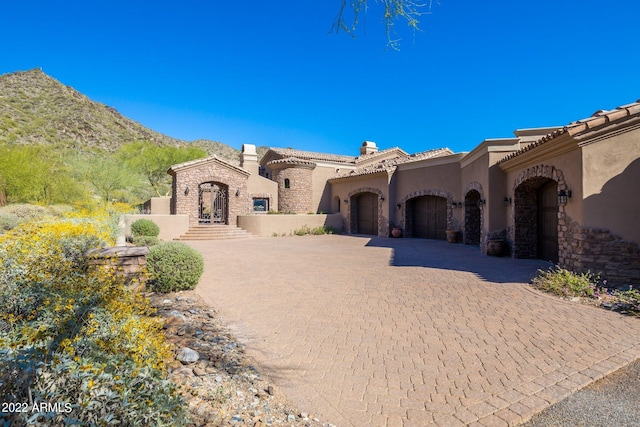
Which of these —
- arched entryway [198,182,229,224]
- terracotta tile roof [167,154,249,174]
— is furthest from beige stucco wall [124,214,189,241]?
terracotta tile roof [167,154,249,174]

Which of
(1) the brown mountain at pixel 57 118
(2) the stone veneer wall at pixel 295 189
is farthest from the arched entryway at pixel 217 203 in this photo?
(1) the brown mountain at pixel 57 118

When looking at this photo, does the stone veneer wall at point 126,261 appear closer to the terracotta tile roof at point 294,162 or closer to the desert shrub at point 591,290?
the desert shrub at point 591,290

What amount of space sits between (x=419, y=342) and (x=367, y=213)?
17796mm

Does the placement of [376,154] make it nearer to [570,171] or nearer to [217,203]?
[217,203]

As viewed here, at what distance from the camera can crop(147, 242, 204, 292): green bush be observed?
255 inches

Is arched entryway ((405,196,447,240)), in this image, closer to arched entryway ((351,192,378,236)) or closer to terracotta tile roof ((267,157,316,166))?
arched entryway ((351,192,378,236))

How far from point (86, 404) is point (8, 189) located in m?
21.0

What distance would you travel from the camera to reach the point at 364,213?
878 inches

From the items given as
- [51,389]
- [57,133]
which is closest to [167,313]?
[51,389]

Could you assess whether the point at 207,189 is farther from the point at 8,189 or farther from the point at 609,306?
the point at 609,306

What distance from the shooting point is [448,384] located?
11.3ft

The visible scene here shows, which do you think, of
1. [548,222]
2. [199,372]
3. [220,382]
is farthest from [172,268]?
[548,222]

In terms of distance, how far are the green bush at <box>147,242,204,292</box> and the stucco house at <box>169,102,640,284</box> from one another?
8.65 meters

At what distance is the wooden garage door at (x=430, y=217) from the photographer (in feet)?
57.9
